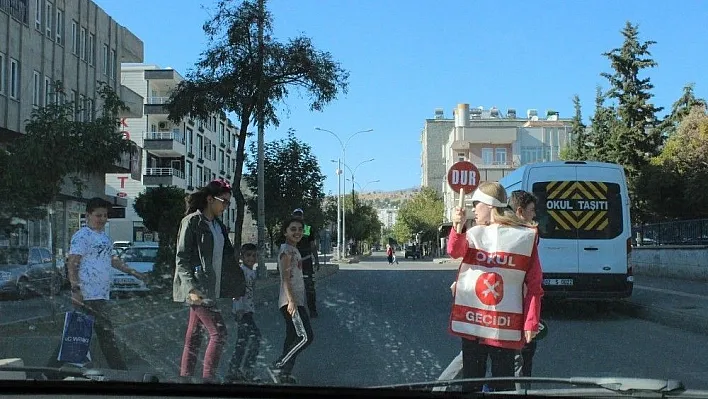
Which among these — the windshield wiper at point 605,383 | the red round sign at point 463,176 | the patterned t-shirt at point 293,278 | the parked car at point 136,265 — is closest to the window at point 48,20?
the parked car at point 136,265

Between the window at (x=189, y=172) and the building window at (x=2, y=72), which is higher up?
the building window at (x=2, y=72)

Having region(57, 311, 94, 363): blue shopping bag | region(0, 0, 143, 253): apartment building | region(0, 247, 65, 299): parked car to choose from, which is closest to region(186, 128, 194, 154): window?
region(0, 0, 143, 253): apartment building

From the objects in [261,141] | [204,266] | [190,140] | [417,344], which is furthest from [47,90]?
[417,344]

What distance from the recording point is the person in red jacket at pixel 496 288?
4.09m

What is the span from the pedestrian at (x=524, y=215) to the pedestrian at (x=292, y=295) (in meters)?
2.13

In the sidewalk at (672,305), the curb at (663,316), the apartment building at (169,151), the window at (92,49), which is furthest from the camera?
the sidewalk at (672,305)

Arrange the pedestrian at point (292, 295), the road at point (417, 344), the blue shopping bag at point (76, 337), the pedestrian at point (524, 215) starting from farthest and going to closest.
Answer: the pedestrian at point (292, 295)
the road at point (417, 344)
the blue shopping bag at point (76, 337)
the pedestrian at point (524, 215)

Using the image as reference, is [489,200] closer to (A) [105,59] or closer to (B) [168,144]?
(B) [168,144]

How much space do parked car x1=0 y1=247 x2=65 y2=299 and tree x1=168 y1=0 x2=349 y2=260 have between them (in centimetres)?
165

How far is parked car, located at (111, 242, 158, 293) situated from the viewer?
598cm

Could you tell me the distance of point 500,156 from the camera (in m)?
8.83

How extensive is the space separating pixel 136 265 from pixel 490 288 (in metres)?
3.78

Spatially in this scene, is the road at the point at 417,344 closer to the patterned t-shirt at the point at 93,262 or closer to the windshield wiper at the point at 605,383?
the windshield wiper at the point at 605,383

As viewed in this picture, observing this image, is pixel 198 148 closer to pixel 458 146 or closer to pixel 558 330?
pixel 458 146
